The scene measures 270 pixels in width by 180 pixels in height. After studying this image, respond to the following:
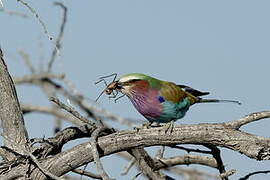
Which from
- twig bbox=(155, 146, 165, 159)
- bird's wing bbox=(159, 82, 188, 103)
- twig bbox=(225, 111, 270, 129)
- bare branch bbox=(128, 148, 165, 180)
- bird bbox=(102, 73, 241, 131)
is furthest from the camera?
twig bbox=(155, 146, 165, 159)

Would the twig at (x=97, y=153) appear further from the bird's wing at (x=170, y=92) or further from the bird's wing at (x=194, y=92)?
the bird's wing at (x=194, y=92)

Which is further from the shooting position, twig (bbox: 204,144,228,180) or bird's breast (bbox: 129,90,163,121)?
bird's breast (bbox: 129,90,163,121)

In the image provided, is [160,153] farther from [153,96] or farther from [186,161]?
[153,96]

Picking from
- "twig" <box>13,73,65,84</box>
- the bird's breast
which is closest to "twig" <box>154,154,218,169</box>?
the bird's breast

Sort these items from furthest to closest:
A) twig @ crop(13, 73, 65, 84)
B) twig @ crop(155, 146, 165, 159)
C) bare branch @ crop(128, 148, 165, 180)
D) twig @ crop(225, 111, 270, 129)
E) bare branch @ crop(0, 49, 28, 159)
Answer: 1. twig @ crop(13, 73, 65, 84)
2. twig @ crop(155, 146, 165, 159)
3. bare branch @ crop(128, 148, 165, 180)
4. bare branch @ crop(0, 49, 28, 159)
5. twig @ crop(225, 111, 270, 129)

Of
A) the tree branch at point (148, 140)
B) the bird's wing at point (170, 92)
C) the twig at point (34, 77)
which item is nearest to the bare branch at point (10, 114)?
the tree branch at point (148, 140)

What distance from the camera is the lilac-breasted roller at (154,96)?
5.48 metres

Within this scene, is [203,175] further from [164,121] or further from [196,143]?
[196,143]

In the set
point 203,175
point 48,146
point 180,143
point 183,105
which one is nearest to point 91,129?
point 48,146

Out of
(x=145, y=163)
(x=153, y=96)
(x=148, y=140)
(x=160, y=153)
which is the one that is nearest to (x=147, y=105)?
(x=153, y=96)

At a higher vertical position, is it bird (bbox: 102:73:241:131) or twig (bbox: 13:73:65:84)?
twig (bbox: 13:73:65:84)

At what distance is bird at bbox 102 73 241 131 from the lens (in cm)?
546

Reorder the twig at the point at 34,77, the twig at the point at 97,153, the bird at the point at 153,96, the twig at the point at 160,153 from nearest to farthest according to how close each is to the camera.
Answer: the twig at the point at 97,153 < the bird at the point at 153,96 < the twig at the point at 160,153 < the twig at the point at 34,77

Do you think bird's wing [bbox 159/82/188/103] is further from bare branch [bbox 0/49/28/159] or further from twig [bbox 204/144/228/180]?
bare branch [bbox 0/49/28/159]
